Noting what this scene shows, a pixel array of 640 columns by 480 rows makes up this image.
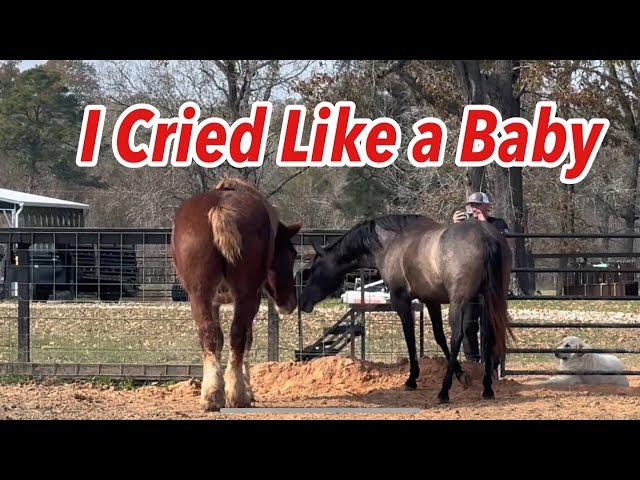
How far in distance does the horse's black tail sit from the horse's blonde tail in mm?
2100

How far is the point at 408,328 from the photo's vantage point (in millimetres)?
9156

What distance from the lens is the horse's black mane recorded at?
969 centimetres

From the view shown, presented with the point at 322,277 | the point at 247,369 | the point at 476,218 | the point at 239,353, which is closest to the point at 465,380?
the point at 476,218

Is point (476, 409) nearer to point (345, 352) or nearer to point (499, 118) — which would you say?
point (345, 352)

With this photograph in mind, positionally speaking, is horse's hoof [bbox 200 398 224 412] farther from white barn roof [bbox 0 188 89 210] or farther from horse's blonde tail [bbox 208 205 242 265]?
white barn roof [bbox 0 188 89 210]

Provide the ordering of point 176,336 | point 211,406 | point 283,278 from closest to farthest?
point 211,406 → point 283,278 → point 176,336

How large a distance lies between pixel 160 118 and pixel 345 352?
55.9 feet

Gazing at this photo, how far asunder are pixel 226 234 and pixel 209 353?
916mm

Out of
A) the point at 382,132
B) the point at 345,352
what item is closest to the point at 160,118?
the point at 382,132

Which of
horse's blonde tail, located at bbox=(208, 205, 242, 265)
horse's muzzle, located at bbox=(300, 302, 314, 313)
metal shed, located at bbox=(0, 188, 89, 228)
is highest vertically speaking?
metal shed, located at bbox=(0, 188, 89, 228)

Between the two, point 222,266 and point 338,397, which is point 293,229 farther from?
point 338,397

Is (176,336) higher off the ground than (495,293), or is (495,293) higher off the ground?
(495,293)

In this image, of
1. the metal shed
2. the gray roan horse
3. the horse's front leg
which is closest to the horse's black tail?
the gray roan horse

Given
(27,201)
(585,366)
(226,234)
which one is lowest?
(585,366)
